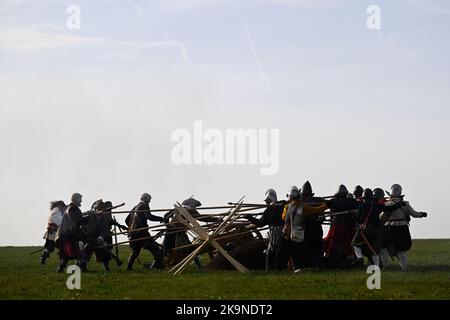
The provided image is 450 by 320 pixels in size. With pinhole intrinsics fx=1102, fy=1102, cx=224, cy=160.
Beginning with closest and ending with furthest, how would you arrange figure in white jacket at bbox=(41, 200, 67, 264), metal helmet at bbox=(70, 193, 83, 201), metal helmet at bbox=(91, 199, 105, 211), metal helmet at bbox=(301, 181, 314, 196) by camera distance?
metal helmet at bbox=(301, 181, 314, 196) → metal helmet at bbox=(70, 193, 83, 201) → metal helmet at bbox=(91, 199, 105, 211) → figure in white jacket at bbox=(41, 200, 67, 264)

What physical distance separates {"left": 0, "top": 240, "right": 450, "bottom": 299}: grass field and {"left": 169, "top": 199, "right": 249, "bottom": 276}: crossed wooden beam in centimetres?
39

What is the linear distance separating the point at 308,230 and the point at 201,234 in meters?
2.79

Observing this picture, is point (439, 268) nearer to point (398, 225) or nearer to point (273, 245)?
point (398, 225)

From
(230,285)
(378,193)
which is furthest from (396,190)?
(230,285)

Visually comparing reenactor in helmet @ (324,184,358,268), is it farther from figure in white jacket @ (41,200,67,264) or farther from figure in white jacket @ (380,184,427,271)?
figure in white jacket @ (41,200,67,264)

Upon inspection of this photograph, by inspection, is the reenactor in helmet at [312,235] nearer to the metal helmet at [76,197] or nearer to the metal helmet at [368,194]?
the metal helmet at [368,194]

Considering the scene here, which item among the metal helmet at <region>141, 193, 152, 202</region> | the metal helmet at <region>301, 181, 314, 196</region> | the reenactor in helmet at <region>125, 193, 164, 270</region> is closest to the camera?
the metal helmet at <region>301, 181, 314, 196</region>

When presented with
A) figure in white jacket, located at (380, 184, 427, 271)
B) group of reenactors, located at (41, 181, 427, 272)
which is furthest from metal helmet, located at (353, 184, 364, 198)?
figure in white jacket, located at (380, 184, 427, 271)

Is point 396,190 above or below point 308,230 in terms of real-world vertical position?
above

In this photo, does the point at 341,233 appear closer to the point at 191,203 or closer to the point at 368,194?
the point at 368,194

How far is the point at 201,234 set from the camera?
2792cm

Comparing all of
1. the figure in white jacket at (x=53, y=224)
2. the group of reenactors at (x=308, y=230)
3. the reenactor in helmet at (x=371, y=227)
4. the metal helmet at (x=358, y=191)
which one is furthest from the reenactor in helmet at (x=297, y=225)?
the figure in white jacket at (x=53, y=224)

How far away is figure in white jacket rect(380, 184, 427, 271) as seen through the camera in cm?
2758
